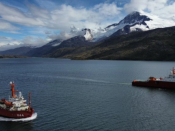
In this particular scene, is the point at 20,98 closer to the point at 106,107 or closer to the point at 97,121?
the point at 97,121

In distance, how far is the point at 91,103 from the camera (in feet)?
244

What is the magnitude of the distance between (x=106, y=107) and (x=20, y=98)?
93.3 ft

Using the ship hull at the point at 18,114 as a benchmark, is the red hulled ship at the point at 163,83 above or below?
above

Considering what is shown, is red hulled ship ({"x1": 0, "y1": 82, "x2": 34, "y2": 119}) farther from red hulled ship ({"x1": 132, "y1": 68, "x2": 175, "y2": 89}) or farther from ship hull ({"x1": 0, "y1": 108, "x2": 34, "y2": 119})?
red hulled ship ({"x1": 132, "y1": 68, "x2": 175, "y2": 89})

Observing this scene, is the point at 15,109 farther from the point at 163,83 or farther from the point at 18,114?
the point at 163,83

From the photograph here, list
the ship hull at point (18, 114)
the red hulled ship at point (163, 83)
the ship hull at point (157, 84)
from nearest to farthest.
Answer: the ship hull at point (18, 114) → the ship hull at point (157, 84) → the red hulled ship at point (163, 83)

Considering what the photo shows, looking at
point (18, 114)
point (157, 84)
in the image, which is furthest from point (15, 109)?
point (157, 84)

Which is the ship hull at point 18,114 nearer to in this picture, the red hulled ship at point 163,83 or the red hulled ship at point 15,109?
the red hulled ship at point 15,109

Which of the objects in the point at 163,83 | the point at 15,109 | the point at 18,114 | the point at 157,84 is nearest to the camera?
the point at 18,114

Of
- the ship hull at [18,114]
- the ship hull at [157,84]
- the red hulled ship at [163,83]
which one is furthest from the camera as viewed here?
the red hulled ship at [163,83]

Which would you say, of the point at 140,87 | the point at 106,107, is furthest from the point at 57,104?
the point at 140,87

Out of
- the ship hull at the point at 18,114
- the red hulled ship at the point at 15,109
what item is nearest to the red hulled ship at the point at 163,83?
the red hulled ship at the point at 15,109

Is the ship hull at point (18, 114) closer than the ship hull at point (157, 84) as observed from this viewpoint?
Yes

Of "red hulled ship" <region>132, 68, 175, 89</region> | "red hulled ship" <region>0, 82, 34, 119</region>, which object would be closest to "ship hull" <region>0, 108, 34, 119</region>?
→ "red hulled ship" <region>0, 82, 34, 119</region>
